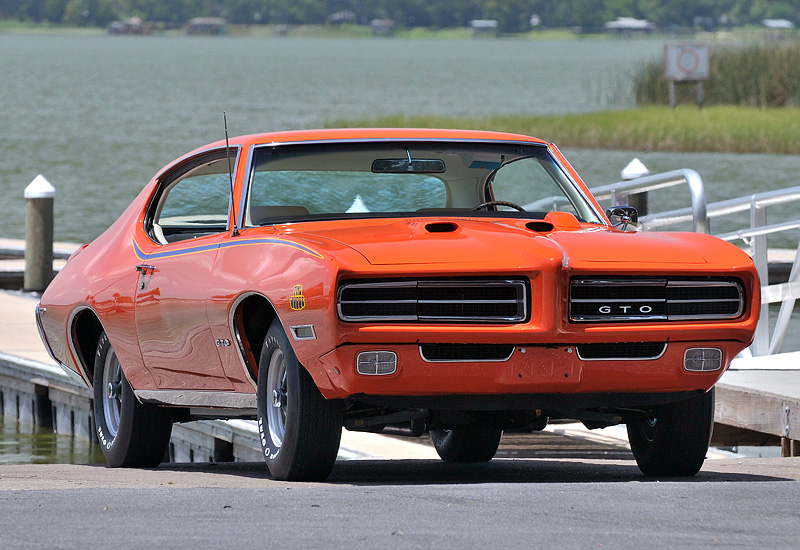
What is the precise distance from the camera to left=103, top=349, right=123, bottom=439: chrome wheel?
322 inches

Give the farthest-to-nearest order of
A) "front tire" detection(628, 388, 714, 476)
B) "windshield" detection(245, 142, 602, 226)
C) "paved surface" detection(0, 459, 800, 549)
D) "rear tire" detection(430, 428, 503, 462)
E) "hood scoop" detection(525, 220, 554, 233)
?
1. "rear tire" detection(430, 428, 503, 462)
2. "windshield" detection(245, 142, 602, 226)
3. "front tire" detection(628, 388, 714, 476)
4. "hood scoop" detection(525, 220, 554, 233)
5. "paved surface" detection(0, 459, 800, 549)

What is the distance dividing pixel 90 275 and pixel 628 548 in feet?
13.2

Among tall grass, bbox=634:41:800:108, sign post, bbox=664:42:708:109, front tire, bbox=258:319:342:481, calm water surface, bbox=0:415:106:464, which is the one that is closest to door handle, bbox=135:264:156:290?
front tire, bbox=258:319:342:481

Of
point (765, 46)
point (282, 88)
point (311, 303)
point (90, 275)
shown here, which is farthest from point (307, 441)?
point (282, 88)

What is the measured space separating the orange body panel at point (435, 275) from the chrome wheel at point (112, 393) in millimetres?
952

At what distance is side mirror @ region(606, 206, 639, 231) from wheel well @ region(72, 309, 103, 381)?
279cm

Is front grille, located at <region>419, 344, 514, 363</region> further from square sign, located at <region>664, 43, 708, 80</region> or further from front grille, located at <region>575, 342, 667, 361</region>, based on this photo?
square sign, located at <region>664, 43, 708, 80</region>

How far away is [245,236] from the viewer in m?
6.86

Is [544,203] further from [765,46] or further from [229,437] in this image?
[765,46]

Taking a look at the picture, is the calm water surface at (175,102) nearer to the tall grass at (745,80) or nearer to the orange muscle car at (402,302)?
the tall grass at (745,80)

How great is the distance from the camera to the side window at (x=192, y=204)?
26.5ft

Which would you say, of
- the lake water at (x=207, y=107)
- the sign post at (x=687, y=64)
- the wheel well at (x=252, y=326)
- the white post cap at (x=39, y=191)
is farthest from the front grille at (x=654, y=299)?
the sign post at (x=687, y=64)

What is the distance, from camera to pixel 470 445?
8.52 meters

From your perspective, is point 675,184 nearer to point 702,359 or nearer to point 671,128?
point 702,359
